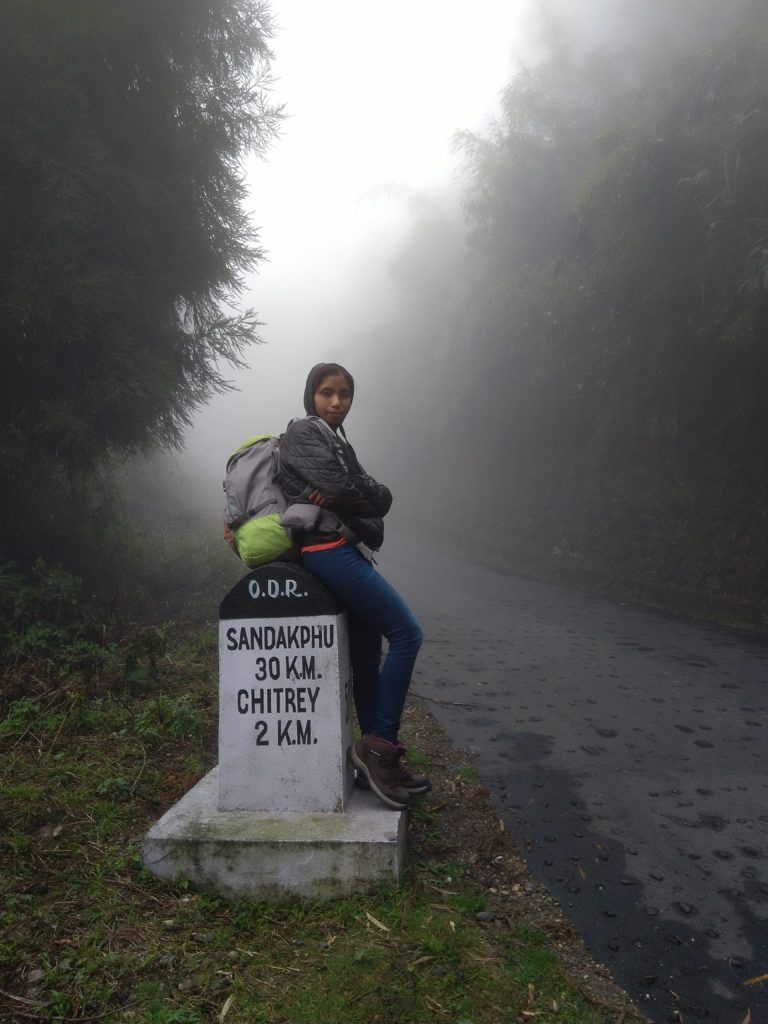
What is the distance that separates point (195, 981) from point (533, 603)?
8856 millimetres

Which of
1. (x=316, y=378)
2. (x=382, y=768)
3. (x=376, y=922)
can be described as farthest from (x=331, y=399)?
(x=376, y=922)

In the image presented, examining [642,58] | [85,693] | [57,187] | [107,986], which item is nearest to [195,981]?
[107,986]

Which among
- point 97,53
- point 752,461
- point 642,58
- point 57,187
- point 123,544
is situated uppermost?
point 642,58

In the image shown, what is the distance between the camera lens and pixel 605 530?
48.3ft

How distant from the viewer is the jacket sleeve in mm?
3160

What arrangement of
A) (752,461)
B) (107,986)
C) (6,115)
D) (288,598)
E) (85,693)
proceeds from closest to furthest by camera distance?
Result: (107,986) < (288,598) < (85,693) < (6,115) < (752,461)

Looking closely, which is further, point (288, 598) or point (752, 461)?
point (752, 461)

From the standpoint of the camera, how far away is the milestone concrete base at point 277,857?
2898mm

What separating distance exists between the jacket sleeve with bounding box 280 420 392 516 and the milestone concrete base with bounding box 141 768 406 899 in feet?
4.16

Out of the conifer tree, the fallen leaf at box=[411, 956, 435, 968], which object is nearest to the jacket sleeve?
the fallen leaf at box=[411, 956, 435, 968]

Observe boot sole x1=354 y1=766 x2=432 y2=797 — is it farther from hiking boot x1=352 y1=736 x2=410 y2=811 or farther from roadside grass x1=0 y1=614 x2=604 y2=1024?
roadside grass x1=0 y1=614 x2=604 y2=1024

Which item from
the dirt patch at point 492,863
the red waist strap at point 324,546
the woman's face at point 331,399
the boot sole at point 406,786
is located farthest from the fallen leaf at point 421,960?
the woman's face at point 331,399

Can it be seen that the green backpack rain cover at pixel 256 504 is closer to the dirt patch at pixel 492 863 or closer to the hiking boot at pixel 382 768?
the hiking boot at pixel 382 768

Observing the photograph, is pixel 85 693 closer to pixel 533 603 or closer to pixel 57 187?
pixel 57 187
